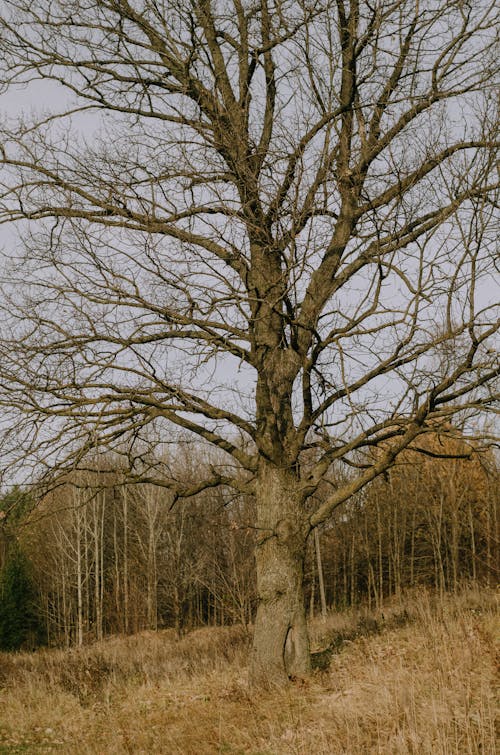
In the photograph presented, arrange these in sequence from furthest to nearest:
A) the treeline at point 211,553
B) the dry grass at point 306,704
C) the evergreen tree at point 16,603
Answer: the evergreen tree at point 16,603 < the treeline at point 211,553 < the dry grass at point 306,704

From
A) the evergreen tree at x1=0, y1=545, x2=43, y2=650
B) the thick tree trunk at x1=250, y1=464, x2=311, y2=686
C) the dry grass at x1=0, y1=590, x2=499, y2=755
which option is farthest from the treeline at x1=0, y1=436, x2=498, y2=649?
the thick tree trunk at x1=250, y1=464, x2=311, y2=686

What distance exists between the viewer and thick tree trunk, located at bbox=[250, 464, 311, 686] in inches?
304

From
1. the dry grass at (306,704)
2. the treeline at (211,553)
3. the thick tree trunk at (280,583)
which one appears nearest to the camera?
the dry grass at (306,704)

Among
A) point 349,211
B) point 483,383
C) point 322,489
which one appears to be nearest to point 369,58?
point 349,211

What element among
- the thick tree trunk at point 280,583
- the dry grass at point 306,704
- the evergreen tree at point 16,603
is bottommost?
the evergreen tree at point 16,603

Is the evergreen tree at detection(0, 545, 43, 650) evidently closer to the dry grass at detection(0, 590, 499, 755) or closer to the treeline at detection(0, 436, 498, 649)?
the treeline at detection(0, 436, 498, 649)

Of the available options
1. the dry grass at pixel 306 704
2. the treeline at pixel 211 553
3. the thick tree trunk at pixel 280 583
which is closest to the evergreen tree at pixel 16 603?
the treeline at pixel 211 553

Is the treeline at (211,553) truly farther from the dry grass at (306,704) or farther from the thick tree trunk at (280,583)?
the thick tree trunk at (280,583)

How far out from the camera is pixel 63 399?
812 cm

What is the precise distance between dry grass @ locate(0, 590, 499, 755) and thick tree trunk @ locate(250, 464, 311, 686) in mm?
359

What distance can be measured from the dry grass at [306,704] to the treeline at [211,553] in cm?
994

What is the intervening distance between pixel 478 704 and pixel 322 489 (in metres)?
22.6

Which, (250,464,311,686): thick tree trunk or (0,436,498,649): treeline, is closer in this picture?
(250,464,311,686): thick tree trunk

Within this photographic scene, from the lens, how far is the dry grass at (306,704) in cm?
479
